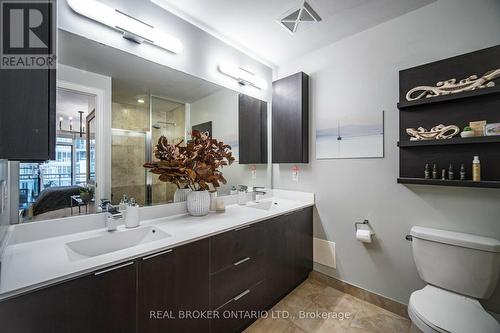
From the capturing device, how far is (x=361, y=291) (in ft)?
6.48

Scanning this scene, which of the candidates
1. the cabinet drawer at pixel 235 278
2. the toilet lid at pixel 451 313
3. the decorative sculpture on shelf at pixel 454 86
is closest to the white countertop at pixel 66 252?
the cabinet drawer at pixel 235 278

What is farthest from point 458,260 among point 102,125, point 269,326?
point 102,125

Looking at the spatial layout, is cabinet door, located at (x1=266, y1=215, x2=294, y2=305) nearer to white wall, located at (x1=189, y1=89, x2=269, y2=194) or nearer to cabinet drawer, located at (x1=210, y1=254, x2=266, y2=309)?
cabinet drawer, located at (x1=210, y1=254, x2=266, y2=309)

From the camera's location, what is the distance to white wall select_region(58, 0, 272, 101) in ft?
4.28

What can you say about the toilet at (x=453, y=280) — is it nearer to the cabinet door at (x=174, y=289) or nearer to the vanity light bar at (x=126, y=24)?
the cabinet door at (x=174, y=289)

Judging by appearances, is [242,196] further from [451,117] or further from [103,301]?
[451,117]

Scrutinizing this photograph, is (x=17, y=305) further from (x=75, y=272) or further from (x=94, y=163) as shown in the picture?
(x=94, y=163)

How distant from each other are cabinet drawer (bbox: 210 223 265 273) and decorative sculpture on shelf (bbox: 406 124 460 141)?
1.37 m

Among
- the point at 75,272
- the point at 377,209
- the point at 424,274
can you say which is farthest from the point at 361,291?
the point at 75,272

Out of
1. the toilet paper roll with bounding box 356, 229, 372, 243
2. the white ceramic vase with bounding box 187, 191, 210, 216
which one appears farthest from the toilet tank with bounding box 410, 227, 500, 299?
the white ceramic vase with bounding box 187, 191, 210, 216

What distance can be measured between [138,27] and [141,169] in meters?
1.00

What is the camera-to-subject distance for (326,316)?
1.76 m

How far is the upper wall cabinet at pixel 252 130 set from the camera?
94.7 inches

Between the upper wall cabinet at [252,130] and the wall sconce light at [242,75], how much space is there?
6.0 inches
